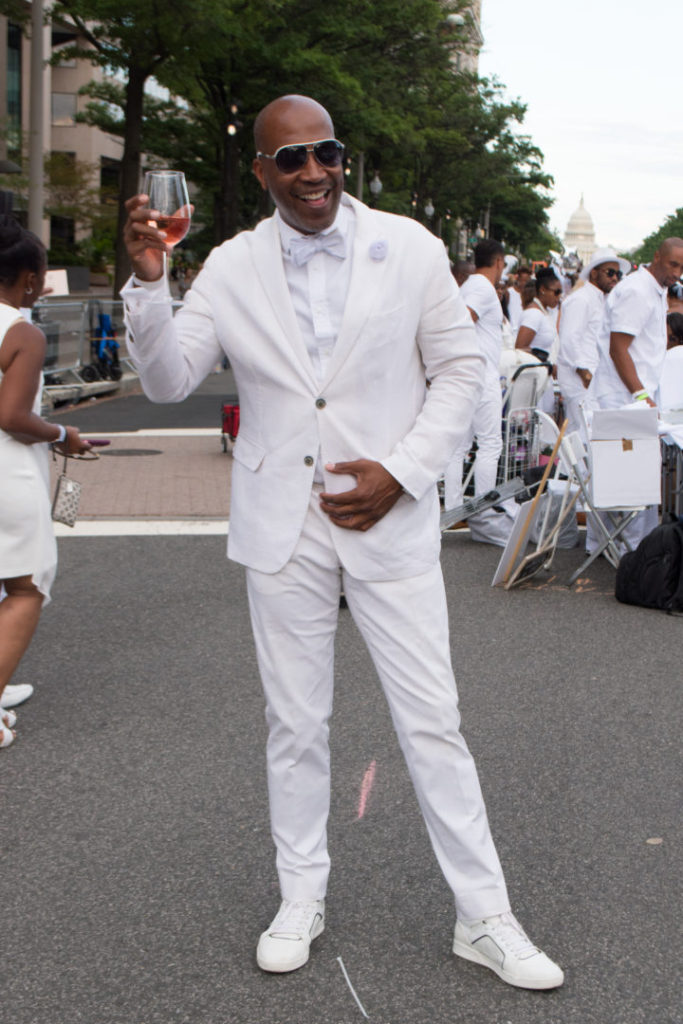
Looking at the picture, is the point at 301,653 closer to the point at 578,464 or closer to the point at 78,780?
the point at 78,780

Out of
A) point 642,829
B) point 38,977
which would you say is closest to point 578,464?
point 642,829

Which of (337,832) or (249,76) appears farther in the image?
(249,76)

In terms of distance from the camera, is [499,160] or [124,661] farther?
[499,160]

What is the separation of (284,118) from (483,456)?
643cm

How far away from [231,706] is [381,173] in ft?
163

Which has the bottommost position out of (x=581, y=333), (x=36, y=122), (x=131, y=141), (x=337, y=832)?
(x=337, y=832)

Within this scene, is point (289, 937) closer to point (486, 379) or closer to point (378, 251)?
point (378, 251)

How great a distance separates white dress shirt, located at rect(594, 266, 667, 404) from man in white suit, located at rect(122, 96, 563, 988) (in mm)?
5149

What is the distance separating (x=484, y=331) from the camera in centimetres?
898

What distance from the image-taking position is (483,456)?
9273mm

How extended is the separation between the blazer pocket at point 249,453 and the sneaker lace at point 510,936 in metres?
1.26

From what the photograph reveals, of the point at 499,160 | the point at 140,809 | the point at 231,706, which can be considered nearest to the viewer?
the point at 140,809

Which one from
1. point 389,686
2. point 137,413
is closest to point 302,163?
point 389,686

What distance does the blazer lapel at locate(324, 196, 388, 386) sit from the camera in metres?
2.96
